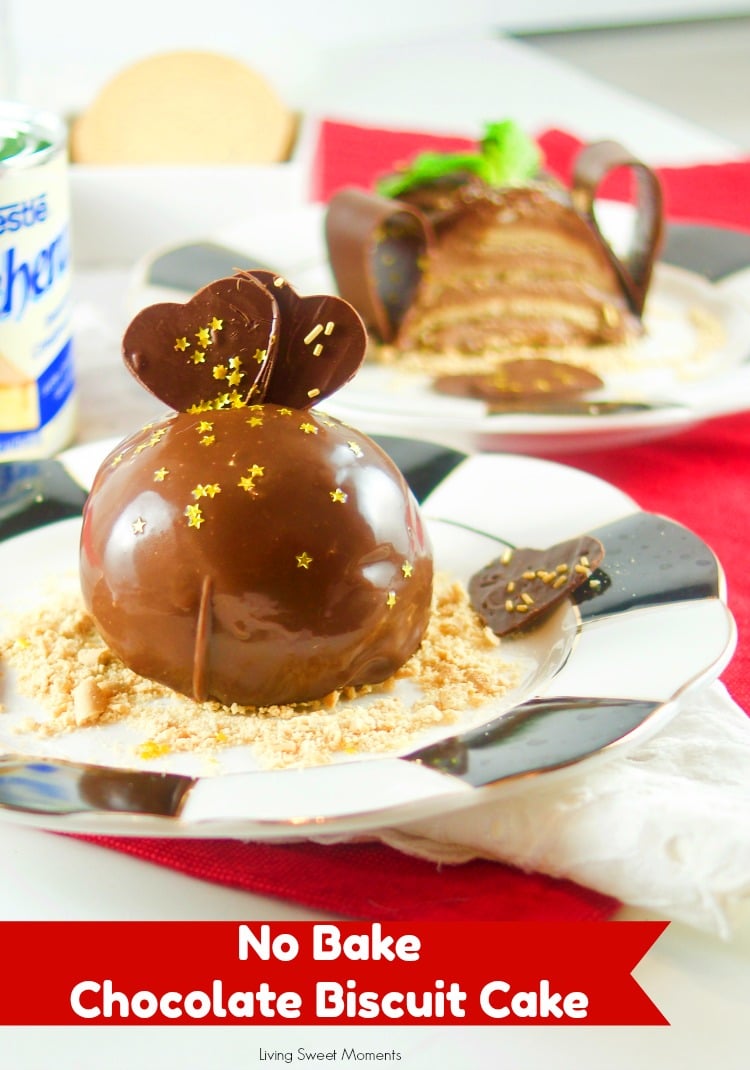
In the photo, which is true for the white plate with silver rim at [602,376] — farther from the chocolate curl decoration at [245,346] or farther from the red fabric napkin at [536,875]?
the chocolate curl decoration at [245,346]

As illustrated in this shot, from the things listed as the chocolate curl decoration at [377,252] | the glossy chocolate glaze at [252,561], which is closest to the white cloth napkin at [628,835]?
the glossy chocolate glaze at [252,561]

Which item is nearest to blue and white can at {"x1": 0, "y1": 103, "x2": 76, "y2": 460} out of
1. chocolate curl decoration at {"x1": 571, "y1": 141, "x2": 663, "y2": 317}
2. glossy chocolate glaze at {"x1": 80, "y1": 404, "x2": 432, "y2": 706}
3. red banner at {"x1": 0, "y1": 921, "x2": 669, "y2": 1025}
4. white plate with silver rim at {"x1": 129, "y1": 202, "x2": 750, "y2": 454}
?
white plate with silver rim at {"x1": 129, "y1": 202, "x2": 750, "y2": 454}

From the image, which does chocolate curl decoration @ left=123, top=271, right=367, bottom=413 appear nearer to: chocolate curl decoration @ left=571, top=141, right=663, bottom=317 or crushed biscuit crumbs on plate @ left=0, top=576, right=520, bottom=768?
crushed biscuit crumbs on plate @ left=0, top=576, right=520, bottom=768

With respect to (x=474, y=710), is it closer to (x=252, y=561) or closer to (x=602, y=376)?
(x=252, y=561)

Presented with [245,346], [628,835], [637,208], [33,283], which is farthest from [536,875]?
[637,208]

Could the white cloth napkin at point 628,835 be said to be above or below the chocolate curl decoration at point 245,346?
below

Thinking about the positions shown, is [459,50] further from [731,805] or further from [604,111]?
A: [731,805]

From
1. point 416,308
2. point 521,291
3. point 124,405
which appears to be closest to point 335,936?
point 124,405
